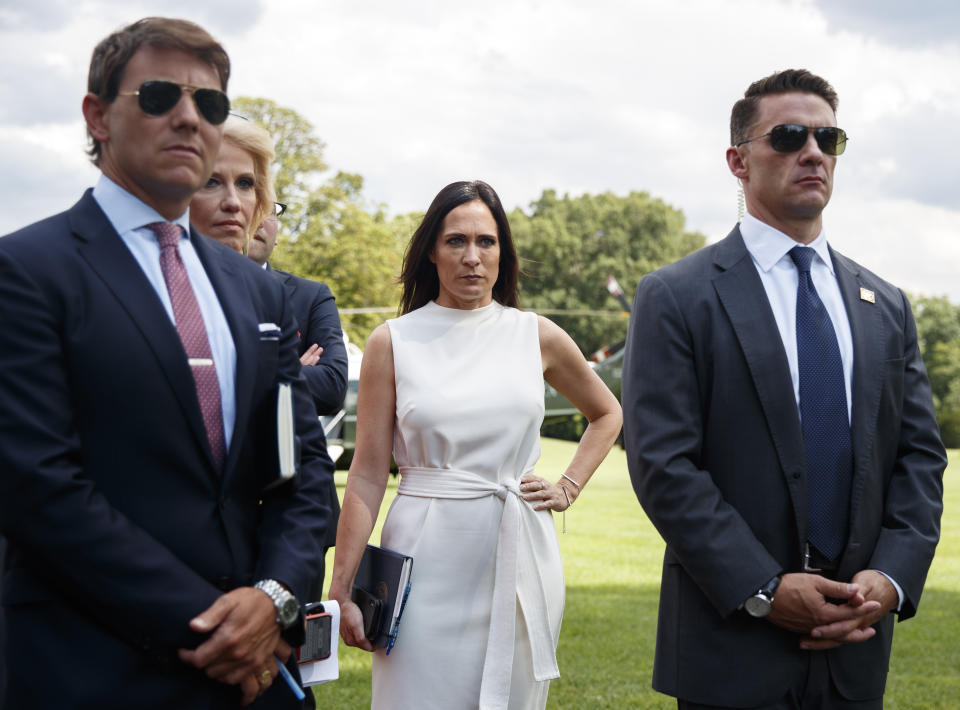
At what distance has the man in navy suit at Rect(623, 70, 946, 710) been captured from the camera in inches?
131

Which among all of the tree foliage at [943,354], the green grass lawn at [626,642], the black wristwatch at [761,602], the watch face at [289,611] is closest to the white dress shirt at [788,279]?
the black wristwatch at [761,602]

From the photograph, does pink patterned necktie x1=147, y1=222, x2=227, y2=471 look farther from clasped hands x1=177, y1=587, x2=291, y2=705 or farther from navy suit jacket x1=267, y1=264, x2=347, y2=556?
navy suit jacket x1=267, y1=264, x2=347, y2=556

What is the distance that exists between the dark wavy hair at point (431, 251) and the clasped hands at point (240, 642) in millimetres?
2346

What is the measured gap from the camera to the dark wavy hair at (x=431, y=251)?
A: 4.50 metres

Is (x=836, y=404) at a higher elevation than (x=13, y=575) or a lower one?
higher

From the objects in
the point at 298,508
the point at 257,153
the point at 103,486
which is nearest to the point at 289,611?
the point at 298,508

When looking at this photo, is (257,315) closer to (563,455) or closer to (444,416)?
(444,416)

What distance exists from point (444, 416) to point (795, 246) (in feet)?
4.92

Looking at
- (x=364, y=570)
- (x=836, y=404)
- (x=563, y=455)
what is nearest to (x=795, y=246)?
(x=836, y=404)

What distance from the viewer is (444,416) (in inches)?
165

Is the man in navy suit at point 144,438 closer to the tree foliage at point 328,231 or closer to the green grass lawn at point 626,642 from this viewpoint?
the green grass lawn at point 626,642

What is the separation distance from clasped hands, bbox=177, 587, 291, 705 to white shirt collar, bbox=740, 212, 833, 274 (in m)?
2.13

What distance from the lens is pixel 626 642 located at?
358 inches

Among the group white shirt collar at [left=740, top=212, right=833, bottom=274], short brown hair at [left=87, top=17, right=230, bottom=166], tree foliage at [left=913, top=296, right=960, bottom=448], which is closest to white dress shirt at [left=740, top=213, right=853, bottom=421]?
white shirt collar at [left=740, top=212, right=833, bottom=274]
